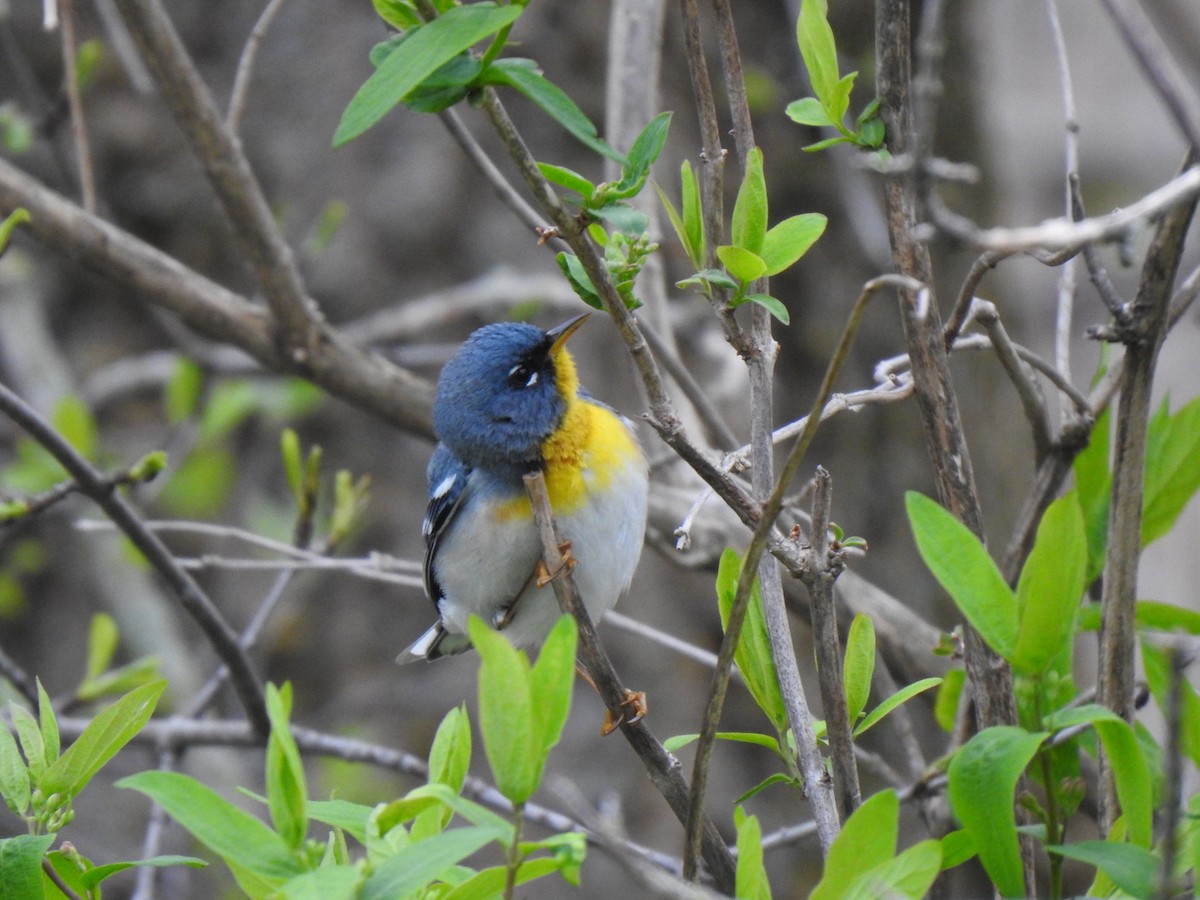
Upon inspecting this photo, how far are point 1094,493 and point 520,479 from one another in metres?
1.32

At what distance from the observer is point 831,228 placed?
450cm

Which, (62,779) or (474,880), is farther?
(62,779)

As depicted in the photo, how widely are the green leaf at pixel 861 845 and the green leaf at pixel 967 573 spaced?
0.71 ft

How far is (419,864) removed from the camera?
3.11ft

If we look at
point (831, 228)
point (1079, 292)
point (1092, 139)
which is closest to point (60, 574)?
point (831, 228)

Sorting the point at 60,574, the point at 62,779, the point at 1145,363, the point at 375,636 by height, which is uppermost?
the point at 62,779

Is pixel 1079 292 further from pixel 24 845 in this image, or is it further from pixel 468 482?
pixel 24 845

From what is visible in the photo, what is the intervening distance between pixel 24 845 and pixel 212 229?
14.3 ft

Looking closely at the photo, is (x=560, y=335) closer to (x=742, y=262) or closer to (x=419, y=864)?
(x=742, y=262)

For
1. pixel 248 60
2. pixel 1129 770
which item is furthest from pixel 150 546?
pixel 1129 770

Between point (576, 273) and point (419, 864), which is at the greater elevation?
point (576, 273)

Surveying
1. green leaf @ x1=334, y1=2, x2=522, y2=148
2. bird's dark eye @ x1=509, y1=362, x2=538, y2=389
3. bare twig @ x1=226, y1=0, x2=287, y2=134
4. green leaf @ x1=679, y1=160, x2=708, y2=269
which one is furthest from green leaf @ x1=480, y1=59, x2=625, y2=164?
bare twig @ x1=226, y1=0, x2=287, y2=134

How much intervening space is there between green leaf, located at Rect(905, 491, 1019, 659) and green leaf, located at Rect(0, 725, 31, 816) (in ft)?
3.41

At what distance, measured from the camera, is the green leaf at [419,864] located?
36.7 inches
